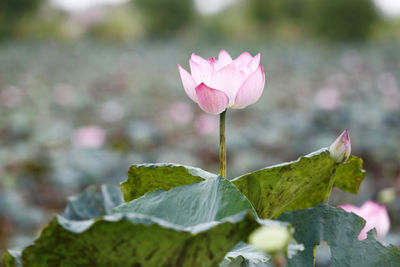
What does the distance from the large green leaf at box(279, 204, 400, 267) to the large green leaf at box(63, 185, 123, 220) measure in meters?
0.27

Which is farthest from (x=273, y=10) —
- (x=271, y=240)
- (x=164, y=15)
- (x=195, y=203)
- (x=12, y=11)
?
(x=271, y=240)

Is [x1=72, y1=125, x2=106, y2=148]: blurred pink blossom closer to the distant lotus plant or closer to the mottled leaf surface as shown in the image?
the distant lotus plant

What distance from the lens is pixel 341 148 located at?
49 centimetres

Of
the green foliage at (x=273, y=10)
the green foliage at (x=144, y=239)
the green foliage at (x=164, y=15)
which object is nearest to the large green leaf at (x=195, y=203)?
the green foliage at (x=144, y=239)

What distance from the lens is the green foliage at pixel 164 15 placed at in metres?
12.4

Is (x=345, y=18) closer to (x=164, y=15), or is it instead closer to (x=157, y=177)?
(x=164, y=15)

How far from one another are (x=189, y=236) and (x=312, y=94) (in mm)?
3701

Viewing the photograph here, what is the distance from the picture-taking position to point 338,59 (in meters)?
6.38

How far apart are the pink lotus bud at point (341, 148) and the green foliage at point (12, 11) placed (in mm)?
10540

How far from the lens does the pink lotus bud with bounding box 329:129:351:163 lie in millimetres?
484

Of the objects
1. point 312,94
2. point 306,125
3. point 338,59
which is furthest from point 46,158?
point 338,59

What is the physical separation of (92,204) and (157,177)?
17 cm

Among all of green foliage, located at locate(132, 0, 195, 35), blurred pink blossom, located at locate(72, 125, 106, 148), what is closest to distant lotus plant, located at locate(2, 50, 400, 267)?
blurred pink blossom, located at locate(72, 125, 106, 148)

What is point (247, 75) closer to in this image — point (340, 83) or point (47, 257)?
point (47, 257)
